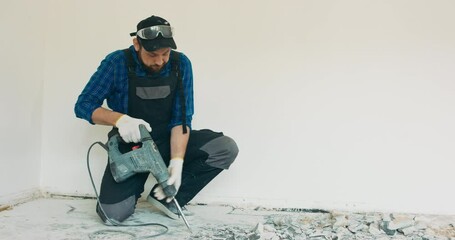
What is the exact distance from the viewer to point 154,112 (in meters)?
2.20

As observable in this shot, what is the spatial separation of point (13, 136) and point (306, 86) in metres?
1.57

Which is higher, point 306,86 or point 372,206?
point 306,86

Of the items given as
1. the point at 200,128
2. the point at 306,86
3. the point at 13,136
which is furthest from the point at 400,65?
the point at 13,136

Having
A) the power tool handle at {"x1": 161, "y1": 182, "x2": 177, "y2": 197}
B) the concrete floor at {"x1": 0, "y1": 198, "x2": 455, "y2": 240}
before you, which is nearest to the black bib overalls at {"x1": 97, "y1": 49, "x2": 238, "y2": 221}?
the concrete floor at {"x1": 0, "y1": 198, "x2": 455, "y2": 240}

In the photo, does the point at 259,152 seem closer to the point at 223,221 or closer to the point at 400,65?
the point at 223,221

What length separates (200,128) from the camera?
2594mm

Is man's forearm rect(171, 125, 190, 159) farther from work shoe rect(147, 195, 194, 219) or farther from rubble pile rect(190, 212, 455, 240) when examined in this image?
rubble pile rect(190, 212, 455, 240)

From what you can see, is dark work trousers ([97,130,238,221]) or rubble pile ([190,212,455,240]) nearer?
rubble pile ([190,212,455,240])

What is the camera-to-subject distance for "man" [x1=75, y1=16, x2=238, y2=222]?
6.67 feet

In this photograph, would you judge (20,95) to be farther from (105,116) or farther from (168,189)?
(168,189)

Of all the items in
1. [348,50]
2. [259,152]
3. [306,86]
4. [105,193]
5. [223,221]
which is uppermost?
[348,50]

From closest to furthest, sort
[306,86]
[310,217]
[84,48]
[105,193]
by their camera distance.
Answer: [105,193] < [310,217] < [306,86] < [84,48]

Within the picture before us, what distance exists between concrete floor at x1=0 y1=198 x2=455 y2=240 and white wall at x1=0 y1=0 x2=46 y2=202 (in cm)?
18

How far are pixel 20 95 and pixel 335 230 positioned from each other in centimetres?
176
